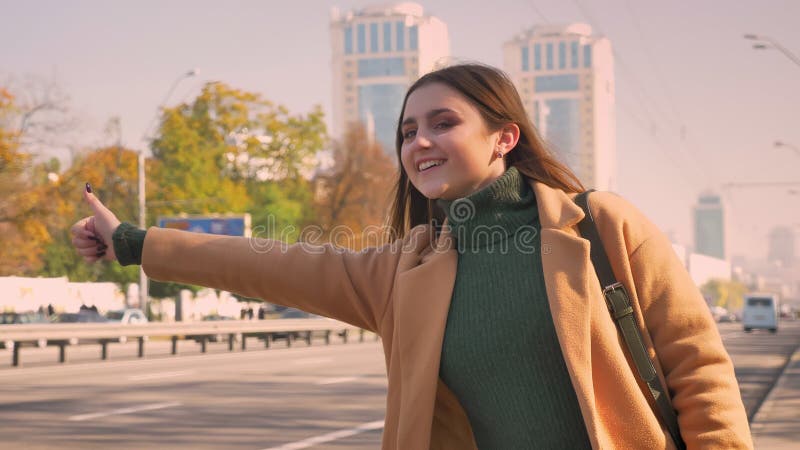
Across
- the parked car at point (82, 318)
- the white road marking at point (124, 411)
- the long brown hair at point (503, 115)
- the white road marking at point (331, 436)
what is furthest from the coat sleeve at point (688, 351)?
the parked car at point (82, 318)

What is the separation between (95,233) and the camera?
3230 millimetres

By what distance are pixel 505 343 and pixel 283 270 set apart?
0.69 metres

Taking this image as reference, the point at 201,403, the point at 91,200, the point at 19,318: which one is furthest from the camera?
the point at 19,318

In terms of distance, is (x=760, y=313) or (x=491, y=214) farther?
(x=760, y=313)

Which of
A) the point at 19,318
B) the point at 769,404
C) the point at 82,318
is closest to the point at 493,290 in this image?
the point at 769,404

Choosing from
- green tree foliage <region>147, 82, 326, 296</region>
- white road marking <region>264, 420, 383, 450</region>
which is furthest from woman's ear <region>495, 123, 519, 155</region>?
green tree foliage <region>147, 82, 326, 296</region>

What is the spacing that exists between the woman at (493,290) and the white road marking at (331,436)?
27.0 feet

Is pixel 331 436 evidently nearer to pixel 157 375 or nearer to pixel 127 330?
pixel 157 375

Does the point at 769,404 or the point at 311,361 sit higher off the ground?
the point at 769,404

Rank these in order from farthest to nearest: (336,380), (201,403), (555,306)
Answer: (336,380)
(201,403)
(555,306)

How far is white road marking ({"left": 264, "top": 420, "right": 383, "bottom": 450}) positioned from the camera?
11320 millimetres

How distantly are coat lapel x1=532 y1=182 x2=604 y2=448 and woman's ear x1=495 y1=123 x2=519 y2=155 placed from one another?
0.23m

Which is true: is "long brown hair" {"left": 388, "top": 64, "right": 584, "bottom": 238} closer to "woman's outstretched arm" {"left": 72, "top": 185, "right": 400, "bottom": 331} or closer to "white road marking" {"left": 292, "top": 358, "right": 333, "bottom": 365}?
"woman's outstretched arm" {"left": 72, "top": 185, "right": 400, "bottom": 331}

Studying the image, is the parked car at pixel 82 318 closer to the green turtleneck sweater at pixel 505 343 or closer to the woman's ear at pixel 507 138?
the woman's ear at pixel 507 138
